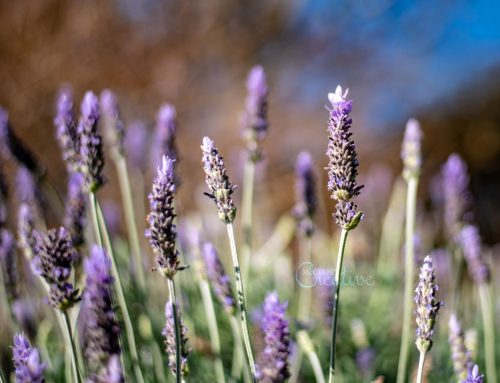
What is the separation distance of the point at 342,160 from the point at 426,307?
31 centimetres

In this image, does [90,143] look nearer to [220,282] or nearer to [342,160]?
[220,282]

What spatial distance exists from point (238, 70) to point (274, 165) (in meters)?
1.32

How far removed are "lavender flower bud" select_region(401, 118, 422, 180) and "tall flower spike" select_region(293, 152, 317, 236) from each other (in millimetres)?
343

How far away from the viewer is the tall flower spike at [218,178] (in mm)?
1073

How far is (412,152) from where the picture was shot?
171cm

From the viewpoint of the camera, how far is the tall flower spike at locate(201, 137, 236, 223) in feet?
3.52

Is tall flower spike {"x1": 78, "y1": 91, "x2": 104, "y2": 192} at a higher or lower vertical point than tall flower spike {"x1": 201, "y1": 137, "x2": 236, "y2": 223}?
higher

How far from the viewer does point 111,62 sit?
6676 mm

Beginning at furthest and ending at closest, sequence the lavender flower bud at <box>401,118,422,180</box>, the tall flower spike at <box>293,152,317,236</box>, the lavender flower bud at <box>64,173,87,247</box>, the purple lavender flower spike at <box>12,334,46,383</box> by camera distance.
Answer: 1. the tall flower spike at <box>293,152,317,236</box>
2. the lavender flower bud at <box>401,118,422,180</box>
3. the lavender flower bud at <box>64,173,87,247</box>
4. the purple lavender flower spike at <box>12,334,46,383</box>

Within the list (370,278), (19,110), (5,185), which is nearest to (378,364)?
(370,278)

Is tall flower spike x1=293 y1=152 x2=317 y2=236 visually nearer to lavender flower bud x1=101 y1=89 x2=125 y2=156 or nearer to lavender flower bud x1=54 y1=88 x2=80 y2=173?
lavender flower bud x1=101 y1=89 x2=125 y2=156

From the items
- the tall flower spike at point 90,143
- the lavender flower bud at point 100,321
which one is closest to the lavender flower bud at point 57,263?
the lavender flower bud at point 100,321

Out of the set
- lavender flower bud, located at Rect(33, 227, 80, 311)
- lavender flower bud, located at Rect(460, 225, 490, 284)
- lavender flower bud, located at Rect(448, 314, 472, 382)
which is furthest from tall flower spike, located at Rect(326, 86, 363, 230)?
lavender flower bud, located at Rect(460, 225, 490, 284)

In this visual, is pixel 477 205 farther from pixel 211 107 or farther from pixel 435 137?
pixel 211 107
